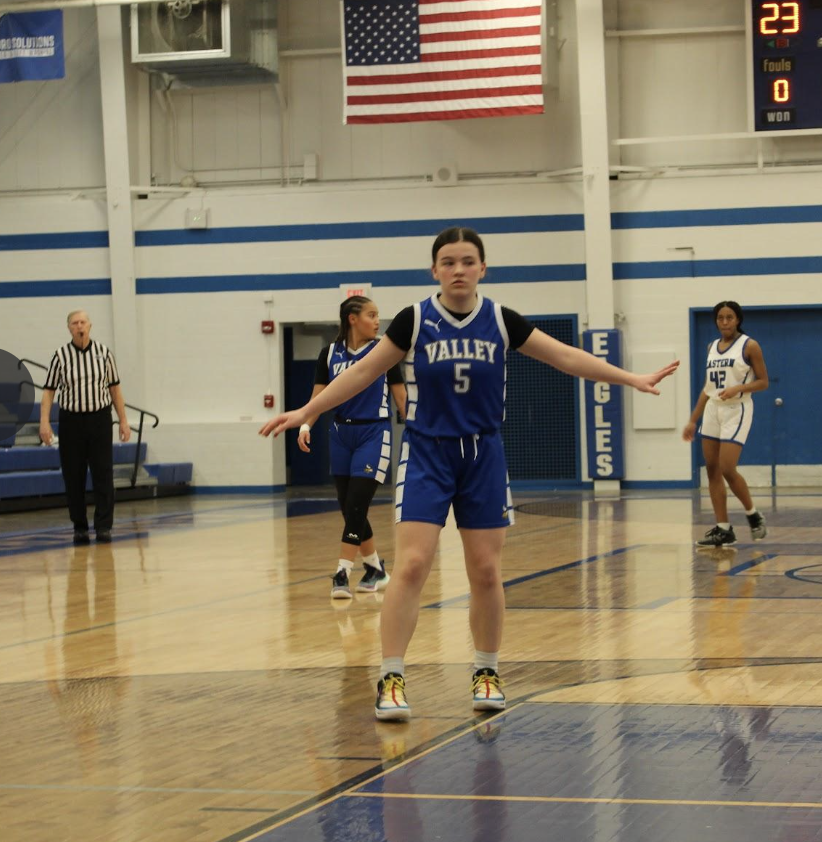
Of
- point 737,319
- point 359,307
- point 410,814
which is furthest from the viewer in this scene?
point 737,319

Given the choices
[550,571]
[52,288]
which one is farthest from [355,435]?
[52,288]

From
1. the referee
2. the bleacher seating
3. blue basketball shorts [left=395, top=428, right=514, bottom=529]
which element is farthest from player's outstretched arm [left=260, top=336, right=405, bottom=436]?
the bleacher seating

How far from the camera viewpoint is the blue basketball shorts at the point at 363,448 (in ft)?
27.9

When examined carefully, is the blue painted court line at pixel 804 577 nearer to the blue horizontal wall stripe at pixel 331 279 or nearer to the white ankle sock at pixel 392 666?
the white ankle sock at pixel 392 666

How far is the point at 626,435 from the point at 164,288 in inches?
276

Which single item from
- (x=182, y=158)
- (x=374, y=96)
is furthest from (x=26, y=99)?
(x=374, y=96)

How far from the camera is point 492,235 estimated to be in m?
20.2

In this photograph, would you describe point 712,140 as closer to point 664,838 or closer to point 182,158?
point 182,158

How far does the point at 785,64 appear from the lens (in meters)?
18.2

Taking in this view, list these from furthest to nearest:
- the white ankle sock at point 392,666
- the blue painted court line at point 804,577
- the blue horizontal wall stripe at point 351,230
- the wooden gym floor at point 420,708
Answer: the blue horizontal wall stripe at point 351,230 < the blue painted court line at point 804,577 < the white ankle sock at point 392,666 < the wooden gym floor at point 420,708

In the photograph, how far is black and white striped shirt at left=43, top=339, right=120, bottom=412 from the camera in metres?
12.3

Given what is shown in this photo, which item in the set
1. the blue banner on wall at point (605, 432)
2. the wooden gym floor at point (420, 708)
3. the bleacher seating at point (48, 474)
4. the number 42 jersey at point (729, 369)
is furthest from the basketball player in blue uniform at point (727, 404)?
the bleacher seating at point (48, 474)

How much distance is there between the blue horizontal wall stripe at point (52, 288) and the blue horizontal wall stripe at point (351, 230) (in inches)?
34.5

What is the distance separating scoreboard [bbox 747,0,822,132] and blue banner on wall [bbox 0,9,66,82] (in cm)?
881
